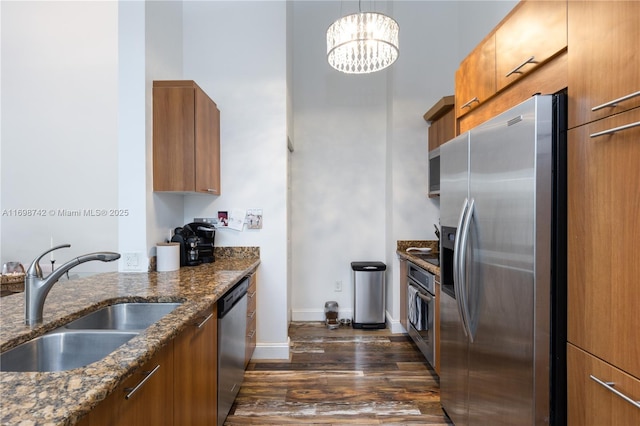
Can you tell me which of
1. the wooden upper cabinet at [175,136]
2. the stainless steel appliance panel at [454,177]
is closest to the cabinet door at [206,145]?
the wooden upper cabinet at [175,136]

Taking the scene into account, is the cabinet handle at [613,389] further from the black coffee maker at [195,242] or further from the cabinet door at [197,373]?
the black coffee maker at [195,242]

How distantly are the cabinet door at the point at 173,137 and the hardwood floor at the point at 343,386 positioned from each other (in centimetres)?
164

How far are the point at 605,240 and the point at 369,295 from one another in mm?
2814

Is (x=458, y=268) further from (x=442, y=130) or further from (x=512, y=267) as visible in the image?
(x=442, y=130)

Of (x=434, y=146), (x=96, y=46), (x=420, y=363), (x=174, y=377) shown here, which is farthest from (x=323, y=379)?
(x=96, y=46)

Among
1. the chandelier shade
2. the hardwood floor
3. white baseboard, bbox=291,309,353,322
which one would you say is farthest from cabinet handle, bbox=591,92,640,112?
white baseboard, bbox=291,309,353,322

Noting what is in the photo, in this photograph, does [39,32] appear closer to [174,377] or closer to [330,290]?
[174,377]

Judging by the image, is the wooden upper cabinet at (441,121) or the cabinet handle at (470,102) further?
the wooden upper cabinet at (441,121)

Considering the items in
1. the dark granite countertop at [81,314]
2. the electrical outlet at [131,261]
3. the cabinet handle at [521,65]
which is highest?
the cabinet handle at [521,65]

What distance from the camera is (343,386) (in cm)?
253

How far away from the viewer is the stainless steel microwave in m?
3.25

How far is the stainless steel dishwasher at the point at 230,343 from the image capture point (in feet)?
6.22

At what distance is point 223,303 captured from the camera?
75.2 inches

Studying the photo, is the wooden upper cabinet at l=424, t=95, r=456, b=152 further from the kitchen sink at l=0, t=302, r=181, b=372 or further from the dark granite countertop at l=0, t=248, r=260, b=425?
the kitchen sink at l=0, t=302, r=181, b=372
